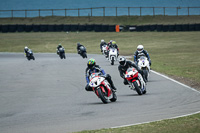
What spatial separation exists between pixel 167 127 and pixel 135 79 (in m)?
5.26

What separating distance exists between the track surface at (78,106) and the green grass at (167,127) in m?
0.58

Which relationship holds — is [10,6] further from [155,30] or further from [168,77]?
[168,77]

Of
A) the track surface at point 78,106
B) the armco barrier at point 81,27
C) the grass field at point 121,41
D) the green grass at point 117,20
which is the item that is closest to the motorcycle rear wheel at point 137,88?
the track surface at point 78,106

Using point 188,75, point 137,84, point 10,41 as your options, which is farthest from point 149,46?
point 137,84

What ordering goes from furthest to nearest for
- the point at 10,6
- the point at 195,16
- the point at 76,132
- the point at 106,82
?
the point at 10,6, the point at 195,16, the point at 106,82, the point at 76,132

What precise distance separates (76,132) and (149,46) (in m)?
39.5

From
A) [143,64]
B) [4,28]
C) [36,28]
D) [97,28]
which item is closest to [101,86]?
[143,64]

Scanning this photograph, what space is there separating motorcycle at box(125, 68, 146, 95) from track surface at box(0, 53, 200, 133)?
9.7 inches

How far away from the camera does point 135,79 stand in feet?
45.8

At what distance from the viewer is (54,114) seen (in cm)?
1095

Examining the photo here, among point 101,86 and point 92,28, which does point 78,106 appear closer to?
point 101,86

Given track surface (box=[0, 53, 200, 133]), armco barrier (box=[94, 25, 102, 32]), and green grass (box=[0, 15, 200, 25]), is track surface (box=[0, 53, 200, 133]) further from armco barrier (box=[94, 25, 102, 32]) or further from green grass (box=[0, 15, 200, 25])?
green grass (box=[0, 15, 200, 25])

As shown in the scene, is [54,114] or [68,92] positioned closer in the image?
[54,114]

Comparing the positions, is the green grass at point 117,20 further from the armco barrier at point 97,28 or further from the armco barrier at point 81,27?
the armco barrier at point 97,28
